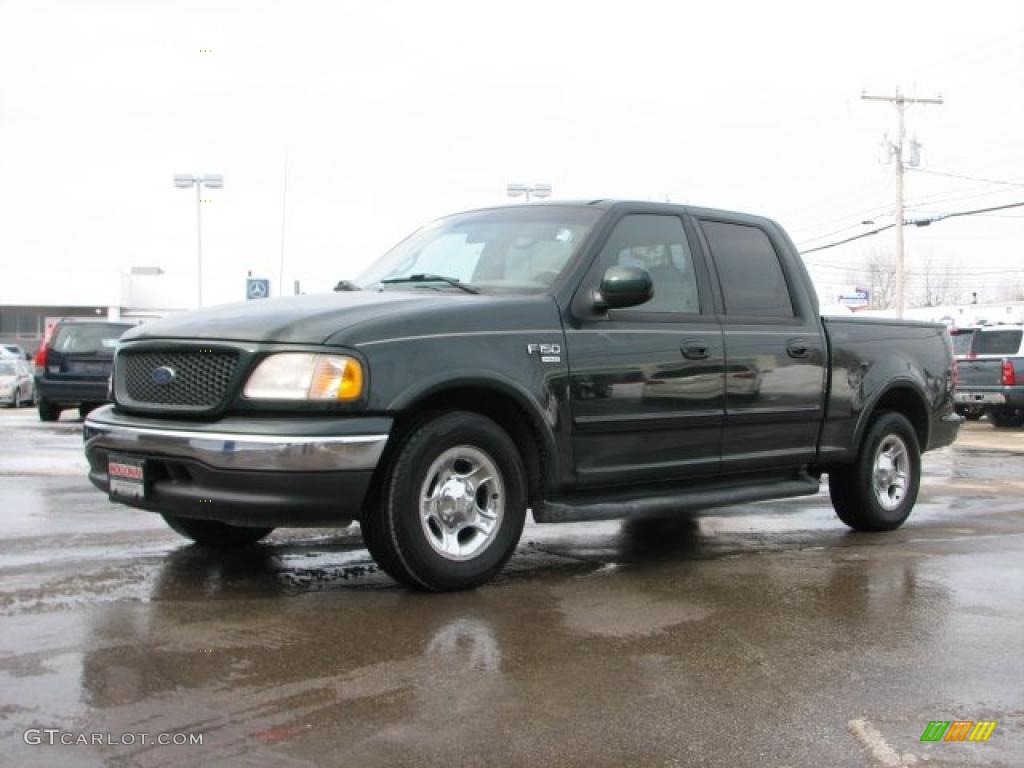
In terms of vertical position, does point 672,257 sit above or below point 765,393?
above

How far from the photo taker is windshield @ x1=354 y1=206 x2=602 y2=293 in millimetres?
6066

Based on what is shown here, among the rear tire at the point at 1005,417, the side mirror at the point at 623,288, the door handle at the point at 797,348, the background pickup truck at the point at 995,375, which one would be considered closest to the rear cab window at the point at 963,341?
the background pickup truck at the point at 995,375

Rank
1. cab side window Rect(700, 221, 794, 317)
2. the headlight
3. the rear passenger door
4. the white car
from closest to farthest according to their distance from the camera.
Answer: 1. the headlight
2. the rear passenger door
3. cab side window Rect(700, 221, 794, 317)
4. the white car

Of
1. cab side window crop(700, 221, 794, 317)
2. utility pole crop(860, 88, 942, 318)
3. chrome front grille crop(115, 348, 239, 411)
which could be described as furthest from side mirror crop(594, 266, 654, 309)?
utility pole crop(860, 88, 942, 318)

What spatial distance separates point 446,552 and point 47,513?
11.4 ft

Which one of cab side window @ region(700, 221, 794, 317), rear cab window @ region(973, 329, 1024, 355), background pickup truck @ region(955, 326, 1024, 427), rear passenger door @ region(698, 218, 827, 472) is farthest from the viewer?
rear cab window @ region(973, 329, 1024, 355)

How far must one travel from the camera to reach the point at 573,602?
5.31m

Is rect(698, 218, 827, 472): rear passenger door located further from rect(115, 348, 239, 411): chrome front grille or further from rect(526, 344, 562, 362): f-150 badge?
rect(115, 348, 239, 411): chrome front grille

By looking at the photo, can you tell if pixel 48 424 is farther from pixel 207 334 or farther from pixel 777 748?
pixel 777 748

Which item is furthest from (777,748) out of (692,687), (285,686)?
(285,686)

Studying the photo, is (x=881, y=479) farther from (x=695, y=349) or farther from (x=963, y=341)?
(x=963, y=341)

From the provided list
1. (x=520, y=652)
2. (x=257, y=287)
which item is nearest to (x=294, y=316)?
(x=520, y=652)

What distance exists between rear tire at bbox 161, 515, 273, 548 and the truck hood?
1.06m

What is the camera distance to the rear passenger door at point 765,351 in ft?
21.6
